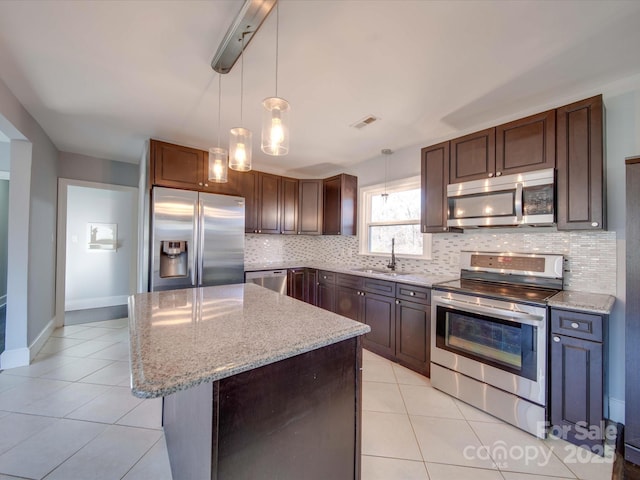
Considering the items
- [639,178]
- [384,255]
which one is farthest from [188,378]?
[384,255]

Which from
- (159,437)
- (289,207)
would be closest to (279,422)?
(159,437)

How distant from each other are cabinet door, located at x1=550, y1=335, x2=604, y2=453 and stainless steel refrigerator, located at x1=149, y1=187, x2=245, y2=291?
3195 millimetres

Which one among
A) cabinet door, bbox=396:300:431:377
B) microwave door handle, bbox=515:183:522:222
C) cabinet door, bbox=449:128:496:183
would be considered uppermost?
cabinet door, bbox=449:128:496:183

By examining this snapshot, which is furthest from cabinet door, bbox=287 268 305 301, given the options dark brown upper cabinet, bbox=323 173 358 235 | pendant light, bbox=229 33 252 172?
pendant light, bbox=229 33 252 172

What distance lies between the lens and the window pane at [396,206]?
11.3 ft

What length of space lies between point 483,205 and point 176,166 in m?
3.33

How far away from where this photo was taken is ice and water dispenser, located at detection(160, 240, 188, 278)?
2980mm

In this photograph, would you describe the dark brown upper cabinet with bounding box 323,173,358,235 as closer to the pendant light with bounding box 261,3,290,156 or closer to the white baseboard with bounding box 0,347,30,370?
the pendant light with bounding box 261,3,290,156

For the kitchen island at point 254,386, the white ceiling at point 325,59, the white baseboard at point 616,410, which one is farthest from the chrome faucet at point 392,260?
the kitchen island at point 254,386

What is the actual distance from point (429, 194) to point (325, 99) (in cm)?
144

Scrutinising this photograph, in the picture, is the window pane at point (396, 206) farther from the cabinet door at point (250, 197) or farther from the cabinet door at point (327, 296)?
the cabinet door at point (250, 197)

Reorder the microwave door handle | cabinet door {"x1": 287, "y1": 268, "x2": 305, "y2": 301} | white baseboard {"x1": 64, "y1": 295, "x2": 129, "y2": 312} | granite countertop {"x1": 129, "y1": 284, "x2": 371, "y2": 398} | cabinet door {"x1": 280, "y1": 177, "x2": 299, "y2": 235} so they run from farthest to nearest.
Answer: white baseboard {"x1": 64, "y1": 295, "x2": 129, "y2": 312} → cabinet door {"x1": 280, "y1": 177, "x2": 299, "y2": 235} → cabinet door {"x1": 287, "y1": 268, "x2": 305, "y2": 301} → the microwave door handle → granite countertop {"x1": 129, "y1": 284, "x2": 371, "y2": 398}

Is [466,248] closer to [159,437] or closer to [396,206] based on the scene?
[396,206]

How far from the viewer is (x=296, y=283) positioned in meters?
3.98
